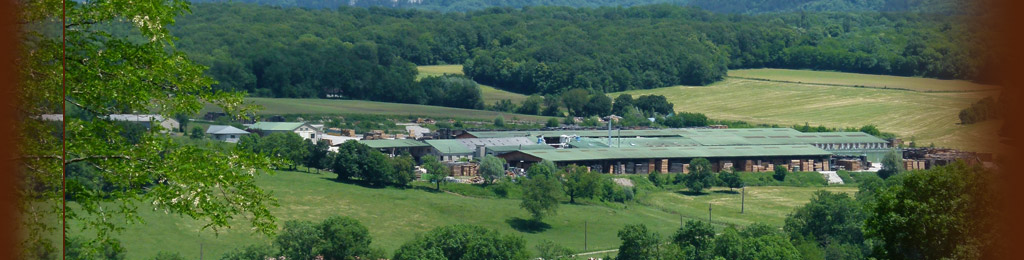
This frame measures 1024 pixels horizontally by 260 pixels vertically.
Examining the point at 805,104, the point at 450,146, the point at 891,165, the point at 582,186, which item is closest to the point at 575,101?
the point at 805,104

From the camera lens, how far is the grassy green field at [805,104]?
61656mm

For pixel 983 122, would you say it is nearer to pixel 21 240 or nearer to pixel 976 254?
pixel 976 254

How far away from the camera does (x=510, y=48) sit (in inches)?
3996

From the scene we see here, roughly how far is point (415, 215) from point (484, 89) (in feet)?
171

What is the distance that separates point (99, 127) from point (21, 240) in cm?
146

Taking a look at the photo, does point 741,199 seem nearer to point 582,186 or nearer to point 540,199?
point 582,186

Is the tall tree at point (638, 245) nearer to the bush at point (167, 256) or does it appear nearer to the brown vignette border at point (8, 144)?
the bush at point (167, 256)

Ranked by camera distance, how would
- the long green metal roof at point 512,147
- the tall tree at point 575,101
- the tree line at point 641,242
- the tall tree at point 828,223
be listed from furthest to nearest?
the tall tree at point 575,101
the long green metal roof at point 512,147
the tall tree at point 828,223
the tree line at point 641,242

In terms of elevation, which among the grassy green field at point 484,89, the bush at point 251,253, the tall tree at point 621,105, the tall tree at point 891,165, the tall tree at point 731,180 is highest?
the grassy green field at point 484,89

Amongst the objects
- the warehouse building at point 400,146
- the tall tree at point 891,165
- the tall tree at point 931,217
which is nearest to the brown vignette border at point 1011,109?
the tall tree at point 931,217

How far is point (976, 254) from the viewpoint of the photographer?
540 centimetres

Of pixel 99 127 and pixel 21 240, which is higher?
pixel 99 127

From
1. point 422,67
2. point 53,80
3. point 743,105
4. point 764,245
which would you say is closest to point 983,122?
point 53,80

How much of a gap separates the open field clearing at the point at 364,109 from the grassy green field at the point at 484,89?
6925 millimetres
